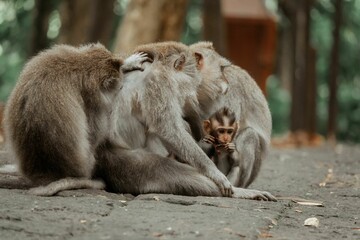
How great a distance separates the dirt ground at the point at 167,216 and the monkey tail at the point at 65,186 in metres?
0.05

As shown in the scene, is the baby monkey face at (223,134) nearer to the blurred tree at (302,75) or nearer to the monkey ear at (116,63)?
the monkey ear at (116,63)

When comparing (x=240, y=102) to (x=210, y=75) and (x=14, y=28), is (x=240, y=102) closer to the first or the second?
(x=210, y=75)

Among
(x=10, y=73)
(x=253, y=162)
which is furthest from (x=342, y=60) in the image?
(x=253, y=162)

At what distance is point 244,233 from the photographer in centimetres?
443

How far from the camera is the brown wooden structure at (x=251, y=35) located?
1809 cm

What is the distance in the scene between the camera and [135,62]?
599 cm

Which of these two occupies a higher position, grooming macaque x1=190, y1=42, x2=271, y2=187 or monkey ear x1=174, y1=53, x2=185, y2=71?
monkey ear x1=174, y1=53, x2=185, y2=71

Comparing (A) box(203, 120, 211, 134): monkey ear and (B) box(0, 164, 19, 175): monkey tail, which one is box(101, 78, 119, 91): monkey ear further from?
(B) box(0, 164, 19, 175): monkey tail

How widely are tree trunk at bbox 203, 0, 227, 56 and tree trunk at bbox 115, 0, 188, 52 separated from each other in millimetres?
1185

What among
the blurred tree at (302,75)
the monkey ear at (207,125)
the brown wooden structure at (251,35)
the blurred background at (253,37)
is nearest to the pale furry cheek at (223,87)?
the monkey ear at (207,125)

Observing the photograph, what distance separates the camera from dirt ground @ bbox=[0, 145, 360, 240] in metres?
4.25

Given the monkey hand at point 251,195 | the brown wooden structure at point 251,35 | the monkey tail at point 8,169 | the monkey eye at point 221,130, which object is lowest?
the monkey hand at point 251,195

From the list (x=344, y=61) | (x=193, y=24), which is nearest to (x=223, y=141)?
(x=344, y=61)

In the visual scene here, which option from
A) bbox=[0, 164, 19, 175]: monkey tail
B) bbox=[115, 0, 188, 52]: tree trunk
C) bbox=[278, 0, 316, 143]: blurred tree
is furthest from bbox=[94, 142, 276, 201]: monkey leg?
bbox=[278, 0, 316, 143]: blurred tree
